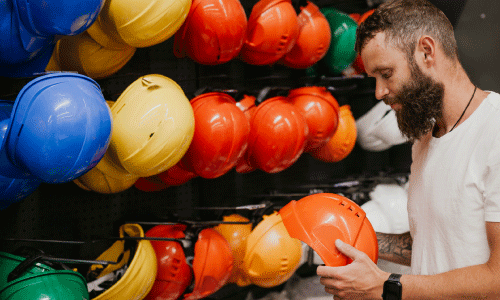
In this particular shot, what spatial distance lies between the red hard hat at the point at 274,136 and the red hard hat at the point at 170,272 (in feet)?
1.93

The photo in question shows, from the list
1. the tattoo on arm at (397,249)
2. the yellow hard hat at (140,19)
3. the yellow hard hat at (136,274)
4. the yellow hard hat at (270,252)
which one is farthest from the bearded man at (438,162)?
the yellow hard hat at (140,19)

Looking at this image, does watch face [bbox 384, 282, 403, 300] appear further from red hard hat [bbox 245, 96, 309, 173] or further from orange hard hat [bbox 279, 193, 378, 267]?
red hard hat [bbox 245, 96, 309, 173]

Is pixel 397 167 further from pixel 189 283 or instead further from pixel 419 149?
pixel 189 283

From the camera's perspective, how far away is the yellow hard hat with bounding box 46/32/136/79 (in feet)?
4.62

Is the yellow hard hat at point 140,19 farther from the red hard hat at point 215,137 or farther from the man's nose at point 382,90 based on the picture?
the man's nose at point 382,90

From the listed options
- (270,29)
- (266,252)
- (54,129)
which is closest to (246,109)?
(270,29)

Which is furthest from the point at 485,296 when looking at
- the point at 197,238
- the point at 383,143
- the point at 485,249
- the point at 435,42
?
the point at 383,143

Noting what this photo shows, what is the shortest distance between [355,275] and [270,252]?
1.88 ft

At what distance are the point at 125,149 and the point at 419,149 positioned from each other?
3.89 ft

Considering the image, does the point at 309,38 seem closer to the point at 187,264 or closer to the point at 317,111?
the point at 317,111

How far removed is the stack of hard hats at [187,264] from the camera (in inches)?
63.4

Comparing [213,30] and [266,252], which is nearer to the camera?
[213,30]

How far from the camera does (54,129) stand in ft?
3.17

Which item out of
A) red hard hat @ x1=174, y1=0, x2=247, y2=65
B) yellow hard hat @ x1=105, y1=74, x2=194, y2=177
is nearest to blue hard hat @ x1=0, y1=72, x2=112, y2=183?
yellow hard hat @ x1=105, y1=74, x2=194, y2=177
